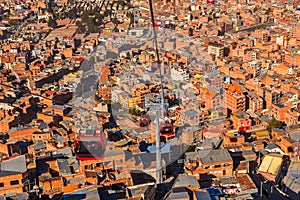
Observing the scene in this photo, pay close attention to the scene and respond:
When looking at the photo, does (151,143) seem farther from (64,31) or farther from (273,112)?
(64,31)

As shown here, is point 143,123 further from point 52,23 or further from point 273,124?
point 52,23

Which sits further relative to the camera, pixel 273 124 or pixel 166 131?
pixel 273 124

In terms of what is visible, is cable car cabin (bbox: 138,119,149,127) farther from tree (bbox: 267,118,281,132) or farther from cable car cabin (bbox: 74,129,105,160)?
tree (bbox: 267,118,281,132)

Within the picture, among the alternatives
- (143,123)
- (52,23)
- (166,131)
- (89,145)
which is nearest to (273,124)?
(166,131)

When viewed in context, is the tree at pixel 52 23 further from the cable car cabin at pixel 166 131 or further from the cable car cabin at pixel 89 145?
the cable car cabin at pixel 166 131

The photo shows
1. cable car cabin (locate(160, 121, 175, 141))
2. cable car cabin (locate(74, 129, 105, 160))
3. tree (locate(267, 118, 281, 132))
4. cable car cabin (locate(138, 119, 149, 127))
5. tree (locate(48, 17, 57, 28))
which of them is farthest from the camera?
tree (locate(48, 17, 57, 28))

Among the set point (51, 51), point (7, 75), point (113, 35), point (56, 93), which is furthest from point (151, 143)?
point (113, 35)

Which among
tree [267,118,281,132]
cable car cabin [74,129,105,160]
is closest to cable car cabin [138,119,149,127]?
cable car cabin [74,129,105,160]
